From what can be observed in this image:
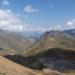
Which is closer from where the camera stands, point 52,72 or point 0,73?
point 0,73

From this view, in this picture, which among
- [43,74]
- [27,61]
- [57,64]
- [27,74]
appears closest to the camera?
[27,74]

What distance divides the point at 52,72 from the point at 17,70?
339 inches

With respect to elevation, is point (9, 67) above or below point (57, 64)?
below

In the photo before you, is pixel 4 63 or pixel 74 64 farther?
pixel 74 64

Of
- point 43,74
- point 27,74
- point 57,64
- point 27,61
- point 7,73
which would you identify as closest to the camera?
point 7,73

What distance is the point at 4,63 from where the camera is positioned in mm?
33312

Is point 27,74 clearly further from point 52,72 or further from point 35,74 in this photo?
point 52,72

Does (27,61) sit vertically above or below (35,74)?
above

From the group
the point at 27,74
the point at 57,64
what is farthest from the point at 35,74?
the point at 57,64

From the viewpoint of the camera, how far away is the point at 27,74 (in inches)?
1331

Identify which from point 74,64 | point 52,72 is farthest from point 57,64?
point 52,72

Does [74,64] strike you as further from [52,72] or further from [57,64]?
[52,72]

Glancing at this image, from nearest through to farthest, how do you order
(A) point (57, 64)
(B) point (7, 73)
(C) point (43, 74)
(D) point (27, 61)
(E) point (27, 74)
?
1. (B) point (7, 73)
2. (E) point (27, 74)
3. (C) point (43, 74)
4. (A) point (57, 64)
5. (D) point (27, 61)

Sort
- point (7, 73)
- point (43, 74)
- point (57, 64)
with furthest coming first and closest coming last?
point (57, 64) → point (43, 74) → point (7, 73)
